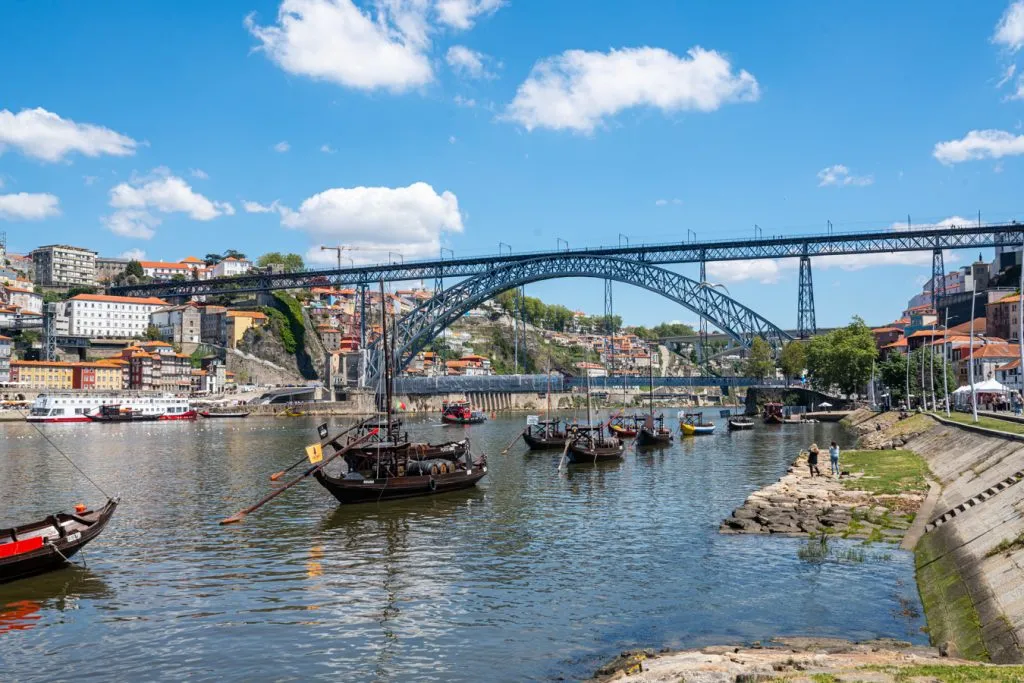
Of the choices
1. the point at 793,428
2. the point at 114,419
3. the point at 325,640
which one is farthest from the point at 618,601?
the point at 114,419

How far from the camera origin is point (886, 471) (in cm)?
3756

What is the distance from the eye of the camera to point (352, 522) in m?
31.8

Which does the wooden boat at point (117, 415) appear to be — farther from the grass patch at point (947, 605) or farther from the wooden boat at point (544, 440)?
the grass patch at point (947, 605)

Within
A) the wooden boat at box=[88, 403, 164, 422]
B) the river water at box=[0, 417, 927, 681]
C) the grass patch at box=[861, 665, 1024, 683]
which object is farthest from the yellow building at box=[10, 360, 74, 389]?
the grass patch at box=[861, 665, 1024, 683]

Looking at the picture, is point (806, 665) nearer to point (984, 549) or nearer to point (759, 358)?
point (984, 549)

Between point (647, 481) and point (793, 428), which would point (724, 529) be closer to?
point (647, 481)

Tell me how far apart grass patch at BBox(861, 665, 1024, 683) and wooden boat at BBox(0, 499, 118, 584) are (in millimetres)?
20299

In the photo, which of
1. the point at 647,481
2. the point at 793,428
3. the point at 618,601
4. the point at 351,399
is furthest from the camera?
the point at 351,399

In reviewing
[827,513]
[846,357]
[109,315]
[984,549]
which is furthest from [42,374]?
[984,549]

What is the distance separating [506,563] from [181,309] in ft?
509

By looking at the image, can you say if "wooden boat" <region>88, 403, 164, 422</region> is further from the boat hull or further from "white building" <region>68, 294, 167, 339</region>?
the boat hull

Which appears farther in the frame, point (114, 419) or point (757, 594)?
point (114, 419)

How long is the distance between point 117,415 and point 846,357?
8605cm

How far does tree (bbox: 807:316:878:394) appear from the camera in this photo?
96688 millimetres
